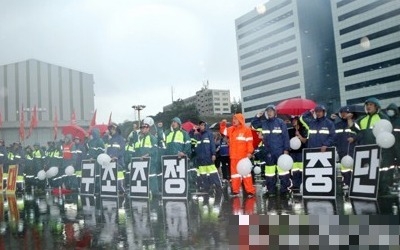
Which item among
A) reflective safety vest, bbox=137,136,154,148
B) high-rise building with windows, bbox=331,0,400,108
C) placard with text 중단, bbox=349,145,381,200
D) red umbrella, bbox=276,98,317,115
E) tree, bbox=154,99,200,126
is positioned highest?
high-rise building with windows, bbox=331,0,400,108

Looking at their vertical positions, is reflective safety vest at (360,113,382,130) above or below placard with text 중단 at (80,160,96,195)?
above

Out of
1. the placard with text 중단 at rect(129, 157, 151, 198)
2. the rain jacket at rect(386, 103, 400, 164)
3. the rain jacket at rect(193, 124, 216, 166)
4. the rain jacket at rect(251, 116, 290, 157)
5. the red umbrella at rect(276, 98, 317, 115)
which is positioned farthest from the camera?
the red umbrella at rect(276, 98, 317, 115)

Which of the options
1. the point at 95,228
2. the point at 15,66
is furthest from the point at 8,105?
the point at 95,228

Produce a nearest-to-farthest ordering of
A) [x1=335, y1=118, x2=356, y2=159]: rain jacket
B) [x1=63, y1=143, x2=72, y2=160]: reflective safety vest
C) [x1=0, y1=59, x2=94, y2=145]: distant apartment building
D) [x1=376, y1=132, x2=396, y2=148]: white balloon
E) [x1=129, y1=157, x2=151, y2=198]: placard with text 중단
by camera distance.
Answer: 1. [x1=376, y1=132, x2=396, y2=148]: white balloon
2. [x1=335, y1=118, x2=356, y2=159]: rain jacket
3. [x1=129, y1=157, x2=151, y2=198]: placard with text 중단
4. [x1=63, y1=143, x2=72, y2=160]: reflective safety vest
5. [x1=0, y1=59, x2=94, y2=145]: distant apartment building

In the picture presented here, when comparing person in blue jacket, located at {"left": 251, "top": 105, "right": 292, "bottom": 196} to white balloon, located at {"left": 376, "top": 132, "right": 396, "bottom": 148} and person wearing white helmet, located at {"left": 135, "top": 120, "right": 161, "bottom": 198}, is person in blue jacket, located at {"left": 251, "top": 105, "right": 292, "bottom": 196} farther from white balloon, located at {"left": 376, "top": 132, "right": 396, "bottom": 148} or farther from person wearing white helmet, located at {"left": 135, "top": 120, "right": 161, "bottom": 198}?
person wearing white helmet, located at {"left": 135, "top": 120, "right": 161, "bottom": 198}

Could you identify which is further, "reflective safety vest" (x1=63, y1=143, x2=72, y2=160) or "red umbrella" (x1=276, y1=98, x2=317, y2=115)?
"red umbrella" (x1=276, y1=98, x2=317, y2=115)

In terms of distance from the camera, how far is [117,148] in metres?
12.8

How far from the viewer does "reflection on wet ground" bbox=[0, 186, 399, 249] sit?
5898mm

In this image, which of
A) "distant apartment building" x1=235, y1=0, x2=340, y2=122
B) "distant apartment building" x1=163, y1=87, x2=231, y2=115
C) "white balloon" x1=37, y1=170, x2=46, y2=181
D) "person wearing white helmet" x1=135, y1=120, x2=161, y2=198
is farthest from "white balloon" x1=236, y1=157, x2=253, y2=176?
"distant apartment building" x1=163, y1=87, x2=231, y2=115

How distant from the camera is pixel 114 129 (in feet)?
42.7

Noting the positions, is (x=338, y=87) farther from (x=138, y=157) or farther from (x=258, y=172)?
(x=138, y=157)

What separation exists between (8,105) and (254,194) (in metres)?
39.3

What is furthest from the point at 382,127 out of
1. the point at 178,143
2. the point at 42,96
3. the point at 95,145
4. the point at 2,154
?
the point at 42,96

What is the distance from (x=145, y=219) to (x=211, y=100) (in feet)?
545
